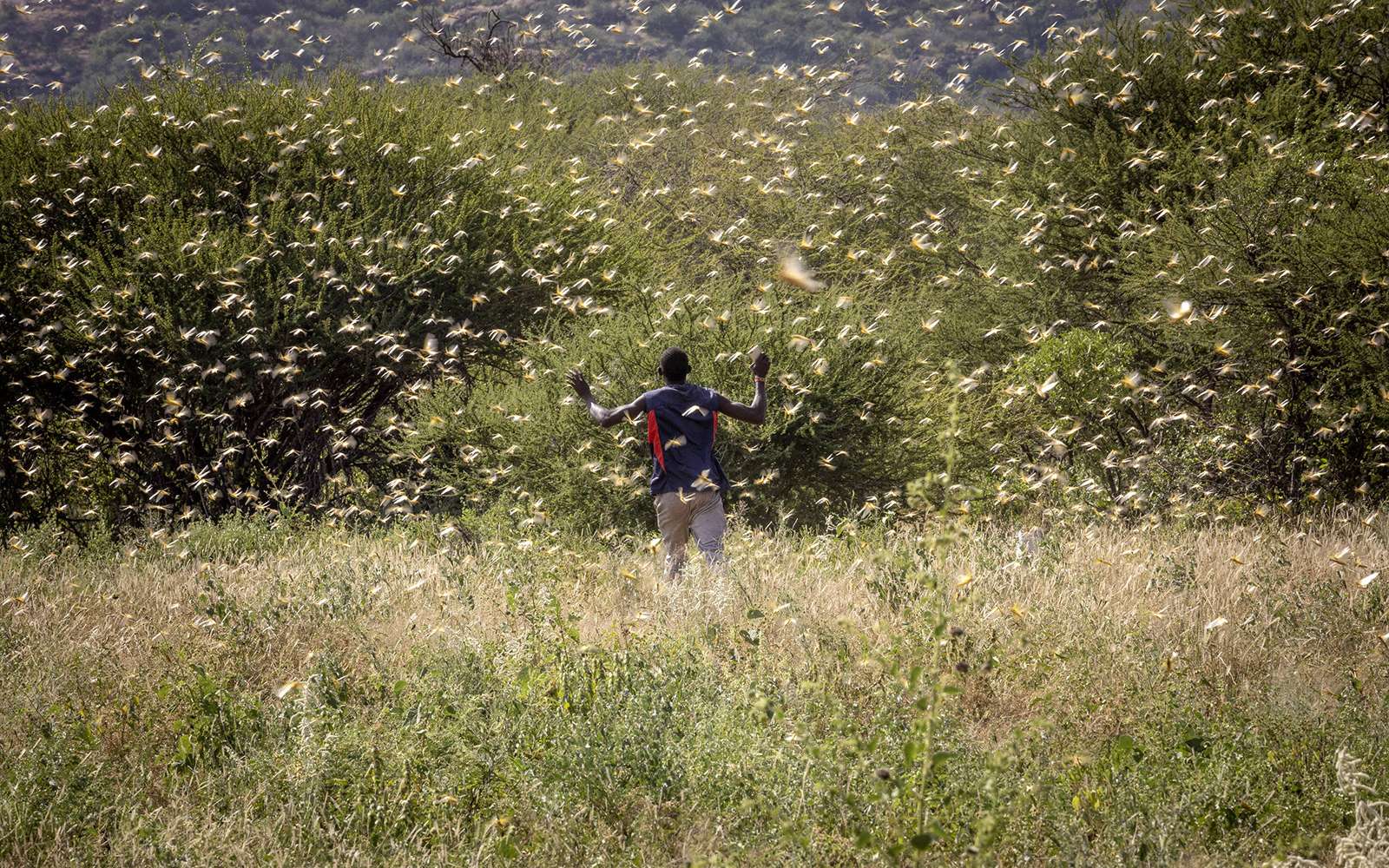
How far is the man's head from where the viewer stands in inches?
272

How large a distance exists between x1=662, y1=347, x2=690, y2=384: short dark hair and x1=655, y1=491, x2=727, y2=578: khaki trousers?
721 mm

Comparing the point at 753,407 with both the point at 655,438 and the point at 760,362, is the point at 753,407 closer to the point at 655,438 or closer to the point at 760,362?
the point at 760,362

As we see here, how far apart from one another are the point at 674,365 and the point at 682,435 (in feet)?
1.42

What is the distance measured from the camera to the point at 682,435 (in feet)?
22.7

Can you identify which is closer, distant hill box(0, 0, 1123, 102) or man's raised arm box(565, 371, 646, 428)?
man's raised arm box(565, 371, 646, 428)

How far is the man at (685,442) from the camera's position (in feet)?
22.7

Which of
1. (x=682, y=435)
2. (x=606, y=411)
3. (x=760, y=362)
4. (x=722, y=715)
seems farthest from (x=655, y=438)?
(x=722, y=715)

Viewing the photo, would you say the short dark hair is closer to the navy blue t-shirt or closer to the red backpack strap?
the navy blue t-shirt

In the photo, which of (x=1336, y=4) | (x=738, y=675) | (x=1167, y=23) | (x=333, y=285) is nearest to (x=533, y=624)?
(x=738, y=675)

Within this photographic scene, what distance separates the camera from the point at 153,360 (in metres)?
13.8

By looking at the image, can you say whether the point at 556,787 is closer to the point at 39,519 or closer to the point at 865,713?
the point at 865,713

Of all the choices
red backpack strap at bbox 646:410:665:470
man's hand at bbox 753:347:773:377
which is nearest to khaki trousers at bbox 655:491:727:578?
red backpack strap at bbox 646:410:665:470

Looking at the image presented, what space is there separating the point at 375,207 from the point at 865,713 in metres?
12.0

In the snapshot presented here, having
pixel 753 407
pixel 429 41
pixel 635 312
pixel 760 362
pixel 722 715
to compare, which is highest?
pixel 760 362
